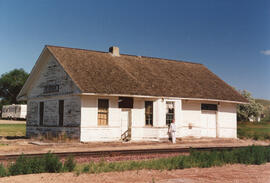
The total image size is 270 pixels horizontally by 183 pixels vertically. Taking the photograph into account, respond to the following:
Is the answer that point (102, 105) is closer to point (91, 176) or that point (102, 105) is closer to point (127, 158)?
point (127, 158)

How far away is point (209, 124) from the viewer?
88.9 ft

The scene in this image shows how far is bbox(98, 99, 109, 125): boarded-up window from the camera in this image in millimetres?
21859

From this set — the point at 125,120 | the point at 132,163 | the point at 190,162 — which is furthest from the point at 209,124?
the point at 132,163

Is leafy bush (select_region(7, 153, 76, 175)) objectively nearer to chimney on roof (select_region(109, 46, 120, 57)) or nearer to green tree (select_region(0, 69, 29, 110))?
chimney on roof (select_region(109, 46, 120, 57))

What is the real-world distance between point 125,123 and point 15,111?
43791 mm

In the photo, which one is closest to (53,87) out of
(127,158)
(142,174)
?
(127,158)

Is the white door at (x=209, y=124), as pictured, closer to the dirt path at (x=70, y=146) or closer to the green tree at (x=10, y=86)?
the dirt path at (x=70, y=146)

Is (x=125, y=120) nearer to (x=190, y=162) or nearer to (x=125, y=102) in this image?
(x=125, y=102)

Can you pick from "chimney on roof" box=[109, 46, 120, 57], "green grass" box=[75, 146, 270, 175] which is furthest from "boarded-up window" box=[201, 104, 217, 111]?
"green grass" box=[75, 146, 270, 175]

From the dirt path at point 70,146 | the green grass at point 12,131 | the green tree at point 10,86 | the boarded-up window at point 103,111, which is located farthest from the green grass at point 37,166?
the green tree at point 10,86

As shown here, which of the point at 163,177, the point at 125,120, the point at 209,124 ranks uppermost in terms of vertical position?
the point at 125,120

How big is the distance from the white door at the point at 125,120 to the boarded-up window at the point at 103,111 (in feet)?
4.46

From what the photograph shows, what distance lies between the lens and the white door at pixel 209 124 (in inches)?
1057

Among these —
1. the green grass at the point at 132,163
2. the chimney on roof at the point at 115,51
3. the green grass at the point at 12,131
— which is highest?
the chimney on roof at the point at 115,51
